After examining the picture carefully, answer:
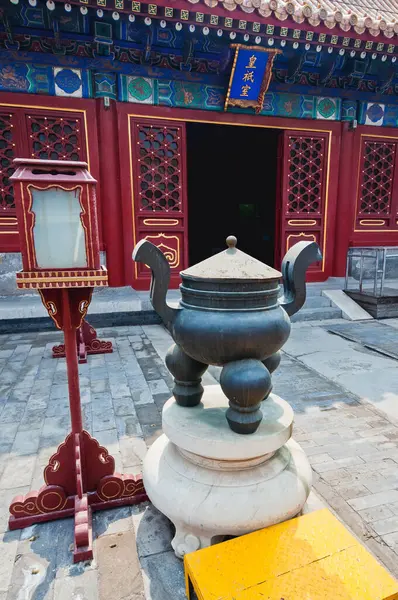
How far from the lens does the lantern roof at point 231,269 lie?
1804mm

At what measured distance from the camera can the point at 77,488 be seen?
2.01 m

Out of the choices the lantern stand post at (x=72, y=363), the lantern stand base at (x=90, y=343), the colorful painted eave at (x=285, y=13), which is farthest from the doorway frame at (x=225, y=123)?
the lantern stand post at (x=72, y=363)

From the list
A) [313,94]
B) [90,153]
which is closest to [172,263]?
[90,153]

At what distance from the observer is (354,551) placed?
154cm

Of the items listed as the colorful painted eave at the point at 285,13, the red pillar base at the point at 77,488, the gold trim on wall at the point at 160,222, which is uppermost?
the colorful painted eave at the point at 285,13

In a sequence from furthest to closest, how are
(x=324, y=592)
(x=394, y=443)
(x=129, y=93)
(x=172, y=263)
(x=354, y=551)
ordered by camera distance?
(x=172, y=263) < (x=129, y=93) < (x=394, y=443) < (x=354, y=551) < (x=324, y=592)

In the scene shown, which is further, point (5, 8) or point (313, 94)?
point (313, 94)

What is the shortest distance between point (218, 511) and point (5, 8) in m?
6.76

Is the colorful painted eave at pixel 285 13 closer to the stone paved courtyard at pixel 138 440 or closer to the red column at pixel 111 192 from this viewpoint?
the red column at pixel 111 192

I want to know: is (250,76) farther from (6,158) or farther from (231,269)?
(231,269)

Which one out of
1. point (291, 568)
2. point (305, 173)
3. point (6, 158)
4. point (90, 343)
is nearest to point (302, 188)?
point (305, 173)

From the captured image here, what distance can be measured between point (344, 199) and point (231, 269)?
7.02 metres

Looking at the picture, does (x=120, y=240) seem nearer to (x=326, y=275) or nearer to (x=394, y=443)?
(x=326, y=275)

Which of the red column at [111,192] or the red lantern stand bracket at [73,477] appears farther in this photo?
the red column at [111,192]
